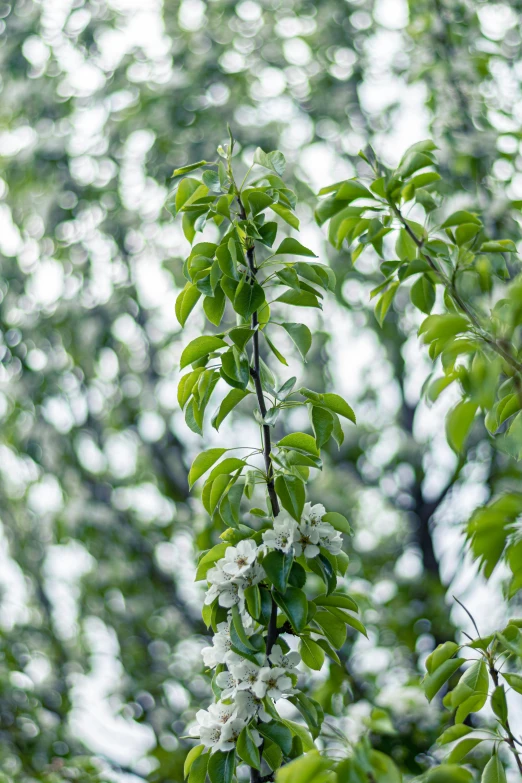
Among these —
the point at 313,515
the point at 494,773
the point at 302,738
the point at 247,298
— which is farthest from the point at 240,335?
the point at 494,773

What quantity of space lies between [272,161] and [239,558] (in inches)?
25.9

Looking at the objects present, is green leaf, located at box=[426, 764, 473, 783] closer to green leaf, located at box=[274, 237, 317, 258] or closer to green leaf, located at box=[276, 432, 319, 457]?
green leaf, located at box=[276, 432, 319, 457]

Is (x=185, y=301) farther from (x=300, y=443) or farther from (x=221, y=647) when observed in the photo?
(x=221, y=647)

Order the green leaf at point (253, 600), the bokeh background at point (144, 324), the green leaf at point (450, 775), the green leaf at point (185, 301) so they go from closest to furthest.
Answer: the green leaf at point (450, 775), the green leaf at point (253, 600), the green leaf at point (185, 301), the bokeh background at point (144, 324)

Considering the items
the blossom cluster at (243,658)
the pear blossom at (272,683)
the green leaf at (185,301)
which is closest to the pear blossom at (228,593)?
the blossom cluster at (243,658)

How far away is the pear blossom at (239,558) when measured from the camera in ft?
3.69

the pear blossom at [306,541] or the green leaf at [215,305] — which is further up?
the green leaf at [215,305]

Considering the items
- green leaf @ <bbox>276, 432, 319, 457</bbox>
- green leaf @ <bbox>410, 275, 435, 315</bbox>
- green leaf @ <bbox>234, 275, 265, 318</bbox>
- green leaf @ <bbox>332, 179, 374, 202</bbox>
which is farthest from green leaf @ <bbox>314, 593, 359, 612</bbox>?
green leaf @ <bbox>332, 179, 374, 202</bbox>

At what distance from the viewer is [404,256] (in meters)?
1.49

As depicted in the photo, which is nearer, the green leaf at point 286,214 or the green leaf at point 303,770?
the green leaf at point 303,770

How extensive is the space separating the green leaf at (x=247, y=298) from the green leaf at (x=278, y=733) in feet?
1.92

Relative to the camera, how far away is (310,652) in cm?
122

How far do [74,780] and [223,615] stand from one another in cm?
173

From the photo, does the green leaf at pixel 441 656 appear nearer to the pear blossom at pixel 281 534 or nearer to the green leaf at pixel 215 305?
the pear blossom at pixel 281 534
